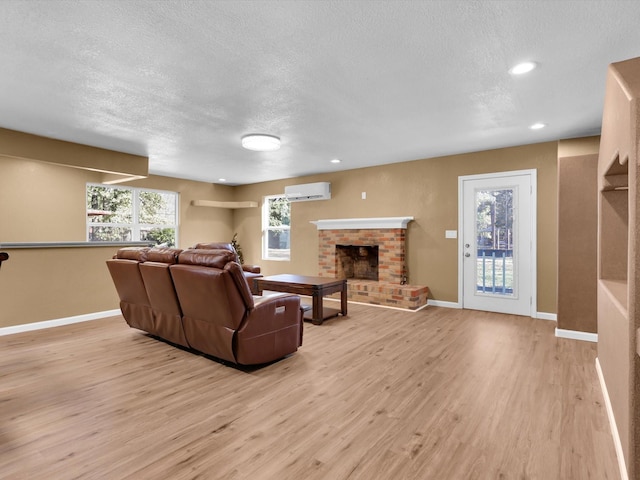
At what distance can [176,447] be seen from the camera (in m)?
1.88

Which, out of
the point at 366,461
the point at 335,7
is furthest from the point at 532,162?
the point at 366,461

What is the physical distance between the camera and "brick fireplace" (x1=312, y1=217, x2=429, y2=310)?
5422 millimetres

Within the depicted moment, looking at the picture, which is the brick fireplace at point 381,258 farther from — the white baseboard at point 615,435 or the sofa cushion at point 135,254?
the sofa cushion at point 135,254

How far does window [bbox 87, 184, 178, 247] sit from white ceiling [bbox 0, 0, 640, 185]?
82.1 inches

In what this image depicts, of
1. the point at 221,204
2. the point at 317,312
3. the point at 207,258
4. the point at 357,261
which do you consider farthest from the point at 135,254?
the point at 221,204

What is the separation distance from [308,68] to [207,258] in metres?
1.73

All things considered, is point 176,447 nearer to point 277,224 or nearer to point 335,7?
point 335,7

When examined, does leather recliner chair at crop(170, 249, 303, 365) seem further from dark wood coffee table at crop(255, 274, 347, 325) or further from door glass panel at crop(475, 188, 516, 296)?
door glass panel at crop(475, 188, 516, 296)

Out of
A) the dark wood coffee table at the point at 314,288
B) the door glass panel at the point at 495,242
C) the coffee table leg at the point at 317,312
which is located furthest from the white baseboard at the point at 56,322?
the door glass panel at the point at 495,242

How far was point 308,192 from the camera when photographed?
6.84 m

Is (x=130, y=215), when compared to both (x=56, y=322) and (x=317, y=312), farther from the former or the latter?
(x=317, y=312)

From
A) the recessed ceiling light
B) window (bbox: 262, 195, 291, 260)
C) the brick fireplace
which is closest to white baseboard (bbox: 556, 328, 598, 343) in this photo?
the brick fireplace

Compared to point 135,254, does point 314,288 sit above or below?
below

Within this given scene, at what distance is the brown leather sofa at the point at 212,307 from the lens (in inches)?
111
